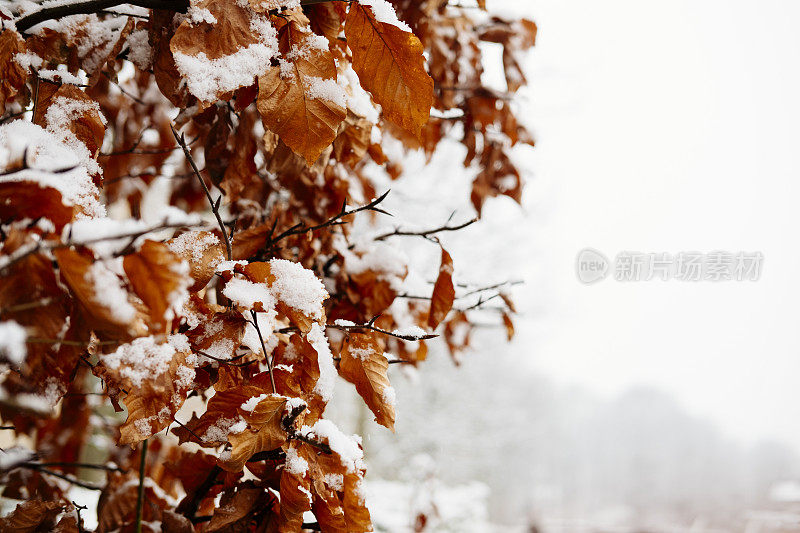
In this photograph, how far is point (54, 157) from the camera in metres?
0.55

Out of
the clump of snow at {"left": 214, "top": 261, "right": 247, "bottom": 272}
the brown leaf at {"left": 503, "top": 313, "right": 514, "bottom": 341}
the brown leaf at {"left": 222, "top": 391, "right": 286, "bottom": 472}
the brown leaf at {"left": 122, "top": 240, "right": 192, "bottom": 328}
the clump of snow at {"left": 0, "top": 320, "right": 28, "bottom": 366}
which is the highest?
the brown leaf at {"left": 122, "top": 240, "right": 192, "bottom": 328}

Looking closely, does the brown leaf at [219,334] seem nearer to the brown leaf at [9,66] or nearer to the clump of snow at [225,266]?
the clump of snow at [225,266]

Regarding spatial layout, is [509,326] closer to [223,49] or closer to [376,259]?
[376,259]

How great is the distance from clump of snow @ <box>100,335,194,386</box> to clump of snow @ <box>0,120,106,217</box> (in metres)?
0.14

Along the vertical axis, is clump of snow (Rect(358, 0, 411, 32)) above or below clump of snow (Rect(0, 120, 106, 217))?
above

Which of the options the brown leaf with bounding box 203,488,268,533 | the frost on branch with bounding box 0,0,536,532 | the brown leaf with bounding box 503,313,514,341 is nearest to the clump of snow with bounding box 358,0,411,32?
the frost on branch with bounding box 0,0,536,532

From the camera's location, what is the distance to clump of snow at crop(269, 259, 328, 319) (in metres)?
0.61

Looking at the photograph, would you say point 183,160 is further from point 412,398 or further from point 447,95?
point 412,398

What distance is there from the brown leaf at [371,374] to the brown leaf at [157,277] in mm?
292

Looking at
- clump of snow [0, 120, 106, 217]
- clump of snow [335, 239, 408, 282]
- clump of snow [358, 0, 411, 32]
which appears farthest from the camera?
clump of snow [335, 239, 408, 282]

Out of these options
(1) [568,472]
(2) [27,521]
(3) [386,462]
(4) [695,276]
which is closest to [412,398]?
(3) [386,462]

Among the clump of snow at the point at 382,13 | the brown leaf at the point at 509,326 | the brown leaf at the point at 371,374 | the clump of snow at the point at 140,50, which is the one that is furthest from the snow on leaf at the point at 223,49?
the brown leaf at the point at 509,326

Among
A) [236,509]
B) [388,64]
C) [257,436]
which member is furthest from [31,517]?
[388,64]

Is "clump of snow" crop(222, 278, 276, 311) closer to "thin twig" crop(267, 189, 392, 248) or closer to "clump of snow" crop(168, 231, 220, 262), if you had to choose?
"clump of snow" crop(168, 231, 220, 262)
